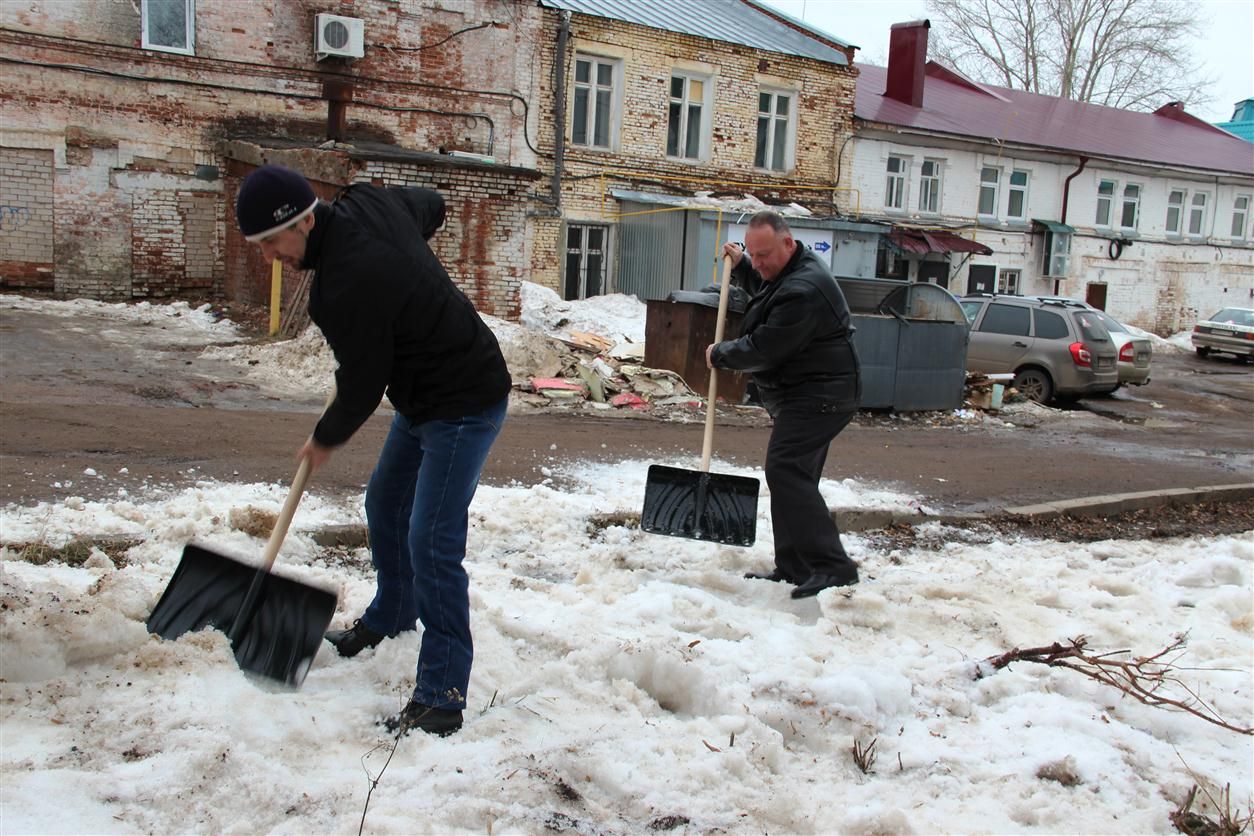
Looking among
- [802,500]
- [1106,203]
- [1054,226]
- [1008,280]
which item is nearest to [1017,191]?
[1054,226]

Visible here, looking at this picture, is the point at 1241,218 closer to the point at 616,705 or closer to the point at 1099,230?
the point at 1099,230

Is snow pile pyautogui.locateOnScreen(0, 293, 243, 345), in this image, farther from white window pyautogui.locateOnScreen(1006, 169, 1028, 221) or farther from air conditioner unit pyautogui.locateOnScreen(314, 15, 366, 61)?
white window pyautogui.locateOnScreen(1006, 169, 1028, 221)

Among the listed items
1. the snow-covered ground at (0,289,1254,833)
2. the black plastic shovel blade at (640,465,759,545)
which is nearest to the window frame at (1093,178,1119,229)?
the snow-covered ground at (0,289,1254,833)

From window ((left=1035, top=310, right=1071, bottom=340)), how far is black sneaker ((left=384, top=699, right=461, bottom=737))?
14729 mm

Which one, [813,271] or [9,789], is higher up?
[813,271]

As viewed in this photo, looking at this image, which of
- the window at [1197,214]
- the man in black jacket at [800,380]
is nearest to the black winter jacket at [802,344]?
the man in black jacket at [800,380]

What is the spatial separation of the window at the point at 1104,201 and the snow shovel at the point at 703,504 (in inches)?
1137

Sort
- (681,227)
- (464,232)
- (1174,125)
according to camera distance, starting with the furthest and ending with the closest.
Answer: (1174,125) → (681,227) → (464,232)

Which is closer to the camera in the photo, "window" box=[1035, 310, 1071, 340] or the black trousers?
the black trousers

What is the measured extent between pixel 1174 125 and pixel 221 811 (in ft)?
136

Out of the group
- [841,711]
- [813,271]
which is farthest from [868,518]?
[841,711]

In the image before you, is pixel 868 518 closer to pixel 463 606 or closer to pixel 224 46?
pixel 463 606

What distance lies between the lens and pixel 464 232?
15203 millimetres

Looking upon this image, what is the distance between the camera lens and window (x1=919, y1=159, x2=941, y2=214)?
27406 mm
